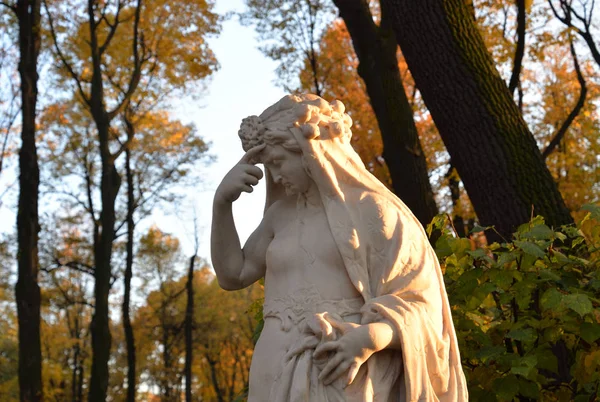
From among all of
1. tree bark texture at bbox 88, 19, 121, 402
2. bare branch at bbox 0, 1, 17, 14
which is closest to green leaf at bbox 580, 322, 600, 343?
tree bark texture at bbox 88, 19, 121, 402

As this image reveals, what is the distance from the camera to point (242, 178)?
371 cm

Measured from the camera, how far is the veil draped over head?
3.25 m

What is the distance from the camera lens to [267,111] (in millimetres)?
3770

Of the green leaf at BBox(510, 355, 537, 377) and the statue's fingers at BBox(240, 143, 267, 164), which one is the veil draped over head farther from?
the green leaf at BBox(510, 355, 537, 377)

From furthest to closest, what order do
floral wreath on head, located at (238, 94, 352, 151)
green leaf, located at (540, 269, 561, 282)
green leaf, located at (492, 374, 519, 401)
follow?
green leaf, located at (540, 269, 561, 282)
green leaf, located at (492, 374, 519, 401)
floral wreath on head, located at (238, 94, 352, 151)

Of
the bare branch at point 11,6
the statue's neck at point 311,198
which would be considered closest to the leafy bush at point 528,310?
the statue's neck at point 311,198

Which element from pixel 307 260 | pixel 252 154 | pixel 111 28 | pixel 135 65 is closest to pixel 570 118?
pixel 252 154

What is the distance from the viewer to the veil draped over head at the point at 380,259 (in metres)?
3.25

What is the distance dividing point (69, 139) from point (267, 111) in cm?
2014

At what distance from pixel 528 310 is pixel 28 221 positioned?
9209mm

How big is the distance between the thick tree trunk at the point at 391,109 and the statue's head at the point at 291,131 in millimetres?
5587

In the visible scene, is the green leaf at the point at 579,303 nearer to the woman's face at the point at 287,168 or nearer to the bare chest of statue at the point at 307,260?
the bare chest of statue at the point at 307,260

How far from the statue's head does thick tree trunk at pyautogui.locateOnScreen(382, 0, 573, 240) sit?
11.8ft

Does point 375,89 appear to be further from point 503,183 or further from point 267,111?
point 267,111
